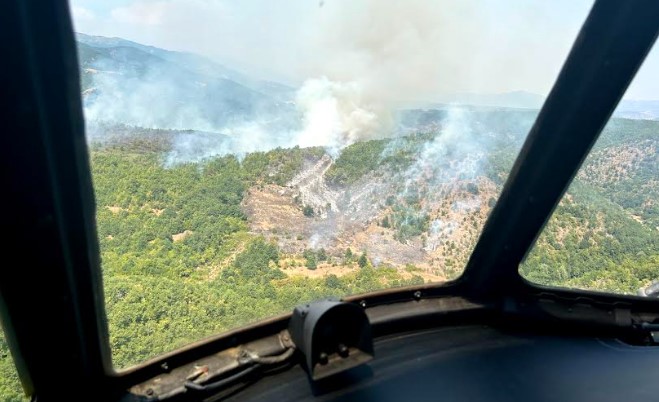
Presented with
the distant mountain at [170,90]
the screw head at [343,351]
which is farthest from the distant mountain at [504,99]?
the screw head at [343,351]

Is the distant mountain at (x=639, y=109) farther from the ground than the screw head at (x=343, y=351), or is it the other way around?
the distant mountain at (x=639, y=109)

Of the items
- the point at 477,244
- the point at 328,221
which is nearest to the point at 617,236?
the point at 477,244

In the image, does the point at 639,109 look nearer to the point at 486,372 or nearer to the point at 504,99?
the point at 504,99

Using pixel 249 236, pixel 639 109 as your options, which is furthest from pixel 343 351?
pixel 639 109

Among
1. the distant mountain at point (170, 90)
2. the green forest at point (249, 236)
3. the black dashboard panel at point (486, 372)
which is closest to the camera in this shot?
the distant mountain at point (170, 90)

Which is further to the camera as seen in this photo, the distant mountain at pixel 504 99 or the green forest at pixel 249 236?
the distant mountain at pixel 504 99

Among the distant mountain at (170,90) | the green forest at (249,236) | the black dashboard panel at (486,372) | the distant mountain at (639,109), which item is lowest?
the black dashboard panel at (486,372)

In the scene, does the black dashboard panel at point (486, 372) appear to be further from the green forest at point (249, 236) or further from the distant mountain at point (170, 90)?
the distant mountain at point (170, 90)
